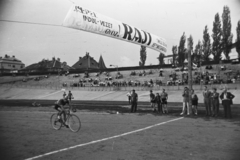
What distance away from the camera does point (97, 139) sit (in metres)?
7.70

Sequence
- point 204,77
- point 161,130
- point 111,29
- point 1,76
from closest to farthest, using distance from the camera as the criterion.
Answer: point 111,29 < point 161,130 < point 204,77 < point 1,76

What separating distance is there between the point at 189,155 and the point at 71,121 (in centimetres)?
524

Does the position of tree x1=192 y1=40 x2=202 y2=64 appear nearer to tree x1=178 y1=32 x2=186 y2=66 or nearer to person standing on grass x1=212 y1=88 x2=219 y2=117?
tree x1=178 y1=32 x2=186 y2=66

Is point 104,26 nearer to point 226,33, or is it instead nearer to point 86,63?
point 226,33

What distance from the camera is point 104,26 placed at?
724 cm

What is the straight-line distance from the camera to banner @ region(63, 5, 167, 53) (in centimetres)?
648

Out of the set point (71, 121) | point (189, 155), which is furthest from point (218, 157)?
point (71, 121)

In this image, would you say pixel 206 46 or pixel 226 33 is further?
pixel 206 46

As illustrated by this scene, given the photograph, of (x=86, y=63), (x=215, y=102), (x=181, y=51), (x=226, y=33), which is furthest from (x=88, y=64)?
(x=215, y=102)

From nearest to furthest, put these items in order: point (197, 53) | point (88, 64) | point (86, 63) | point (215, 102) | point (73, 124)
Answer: point (73, 124), point (215, 102), point (197, 53), point (88, 64), point (86, 63)

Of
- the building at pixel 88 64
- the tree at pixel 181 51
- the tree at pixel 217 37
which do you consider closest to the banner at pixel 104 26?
the tree at pixel 217 37

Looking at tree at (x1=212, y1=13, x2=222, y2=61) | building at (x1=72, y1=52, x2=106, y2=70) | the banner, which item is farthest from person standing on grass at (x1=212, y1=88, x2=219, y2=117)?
building at (x1=72, y1=52, x2=106, y2=70)

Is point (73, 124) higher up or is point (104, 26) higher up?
point (104, 26)

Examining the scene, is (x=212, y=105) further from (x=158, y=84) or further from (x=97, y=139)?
(x=158, y=84)
